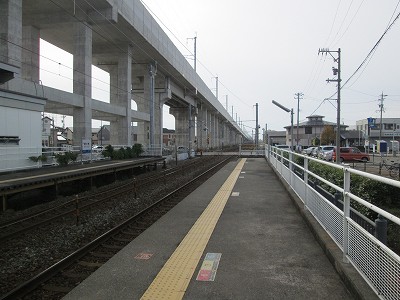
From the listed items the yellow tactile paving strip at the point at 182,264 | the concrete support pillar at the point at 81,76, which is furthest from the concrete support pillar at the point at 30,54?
the yellow tactile paving strip at the point at 182,264

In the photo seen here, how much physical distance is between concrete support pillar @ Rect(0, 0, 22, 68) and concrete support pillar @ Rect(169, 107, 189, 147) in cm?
5123

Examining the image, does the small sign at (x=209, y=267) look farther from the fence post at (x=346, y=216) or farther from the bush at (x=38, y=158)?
the bush at (x=38, y=158)

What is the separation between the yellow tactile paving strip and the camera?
162 inches

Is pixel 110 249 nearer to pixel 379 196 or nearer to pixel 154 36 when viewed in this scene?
pixel 379 196

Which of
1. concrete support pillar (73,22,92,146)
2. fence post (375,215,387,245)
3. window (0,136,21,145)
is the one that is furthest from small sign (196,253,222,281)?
concrete support pillar (73,22,92,146)

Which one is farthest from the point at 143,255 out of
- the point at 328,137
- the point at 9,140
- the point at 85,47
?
the point at 328,137

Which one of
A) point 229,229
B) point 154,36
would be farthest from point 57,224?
point 154,36

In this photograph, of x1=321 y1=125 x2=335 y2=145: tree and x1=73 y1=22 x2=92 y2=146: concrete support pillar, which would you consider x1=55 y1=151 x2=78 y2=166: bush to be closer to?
x1=73 y1=22 x2=92 y2=146: concrete support pillar

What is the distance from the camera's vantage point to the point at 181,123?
74.4 m

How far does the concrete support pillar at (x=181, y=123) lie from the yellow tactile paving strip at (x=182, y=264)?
208ft

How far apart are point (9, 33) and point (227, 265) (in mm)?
19907

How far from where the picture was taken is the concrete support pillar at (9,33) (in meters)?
19.6

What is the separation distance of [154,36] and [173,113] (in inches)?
1594

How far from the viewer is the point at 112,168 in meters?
18.0
